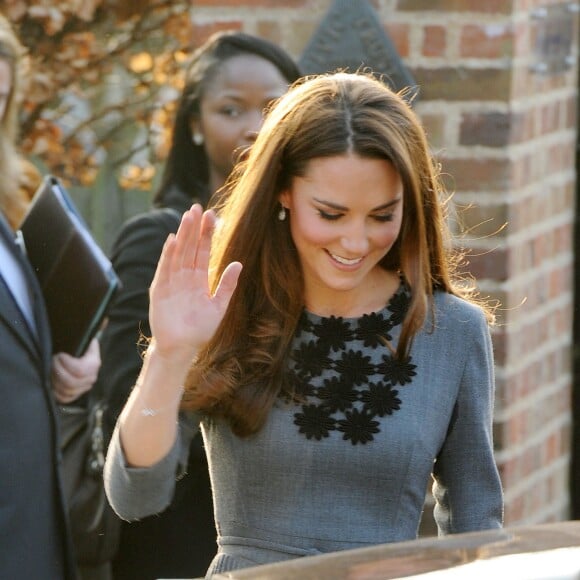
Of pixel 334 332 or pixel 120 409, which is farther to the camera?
pixel 120 409

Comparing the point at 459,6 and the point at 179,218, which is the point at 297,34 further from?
the point at 179,218

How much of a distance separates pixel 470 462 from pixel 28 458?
0.99 meters

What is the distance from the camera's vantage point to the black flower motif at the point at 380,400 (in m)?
2.72

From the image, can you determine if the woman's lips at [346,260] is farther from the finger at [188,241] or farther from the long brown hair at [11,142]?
the long brown hair at [11,142]

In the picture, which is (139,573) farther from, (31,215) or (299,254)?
(299,254)

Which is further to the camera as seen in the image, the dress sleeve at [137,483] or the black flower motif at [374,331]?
the black flower motif at [374,331]

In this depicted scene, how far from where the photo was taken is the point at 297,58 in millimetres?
4094

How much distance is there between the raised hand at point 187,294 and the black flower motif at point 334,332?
0.27 meters

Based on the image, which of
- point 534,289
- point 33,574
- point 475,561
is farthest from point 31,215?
point 475,561

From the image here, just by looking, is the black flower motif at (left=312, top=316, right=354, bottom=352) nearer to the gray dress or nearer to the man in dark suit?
the gray dress

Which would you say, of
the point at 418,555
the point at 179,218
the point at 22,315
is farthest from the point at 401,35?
the point at 418,555

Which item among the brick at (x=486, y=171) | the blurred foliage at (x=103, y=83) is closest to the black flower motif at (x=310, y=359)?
the brick at (x=486, y=171)

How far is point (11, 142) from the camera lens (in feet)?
13.0

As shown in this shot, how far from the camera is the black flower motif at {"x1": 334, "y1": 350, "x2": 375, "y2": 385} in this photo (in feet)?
9.14
